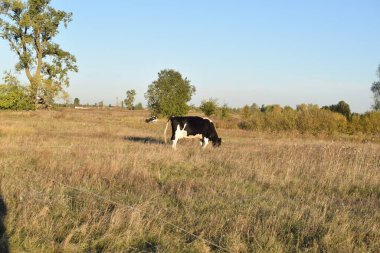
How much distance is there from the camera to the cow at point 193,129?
17.5 metres

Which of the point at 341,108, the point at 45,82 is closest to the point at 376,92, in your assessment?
the point at 341,108

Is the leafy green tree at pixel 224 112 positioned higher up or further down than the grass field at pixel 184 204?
higher up

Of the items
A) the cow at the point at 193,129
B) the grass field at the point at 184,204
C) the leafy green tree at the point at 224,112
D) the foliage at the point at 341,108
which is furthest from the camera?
the leafy green tree at the point at 224,112

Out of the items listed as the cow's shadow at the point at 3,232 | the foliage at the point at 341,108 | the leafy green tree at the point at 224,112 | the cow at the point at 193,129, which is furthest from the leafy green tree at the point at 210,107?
the cow's shadow at the point at 3,232

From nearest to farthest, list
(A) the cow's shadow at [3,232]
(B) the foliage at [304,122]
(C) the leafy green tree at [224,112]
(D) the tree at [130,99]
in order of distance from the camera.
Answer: (A) the cow's shadow at [3,232]
(B) the foliage at [304,122]
(C) the leafy green tree at [224,112]
(D) the tree at [130,99]

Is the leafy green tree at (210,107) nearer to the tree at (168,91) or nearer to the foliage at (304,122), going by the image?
the tree at (168,91)

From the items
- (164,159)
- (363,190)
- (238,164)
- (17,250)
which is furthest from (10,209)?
(363,190)

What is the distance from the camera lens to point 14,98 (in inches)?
1378

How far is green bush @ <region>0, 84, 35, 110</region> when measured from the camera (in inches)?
1356

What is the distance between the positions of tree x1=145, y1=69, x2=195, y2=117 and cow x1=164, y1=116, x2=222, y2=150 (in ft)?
128

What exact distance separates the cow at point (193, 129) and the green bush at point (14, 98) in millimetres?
22399

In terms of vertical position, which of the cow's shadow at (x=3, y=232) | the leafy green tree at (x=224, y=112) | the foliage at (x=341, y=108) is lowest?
the cow's shadow at (x=3, y=232)

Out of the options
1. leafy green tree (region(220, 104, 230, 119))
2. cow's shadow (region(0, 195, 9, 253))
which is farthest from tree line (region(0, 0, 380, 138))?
cow's shadow (region(0, 195, 9, 253))

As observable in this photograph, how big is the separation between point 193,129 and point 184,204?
36.8ft
